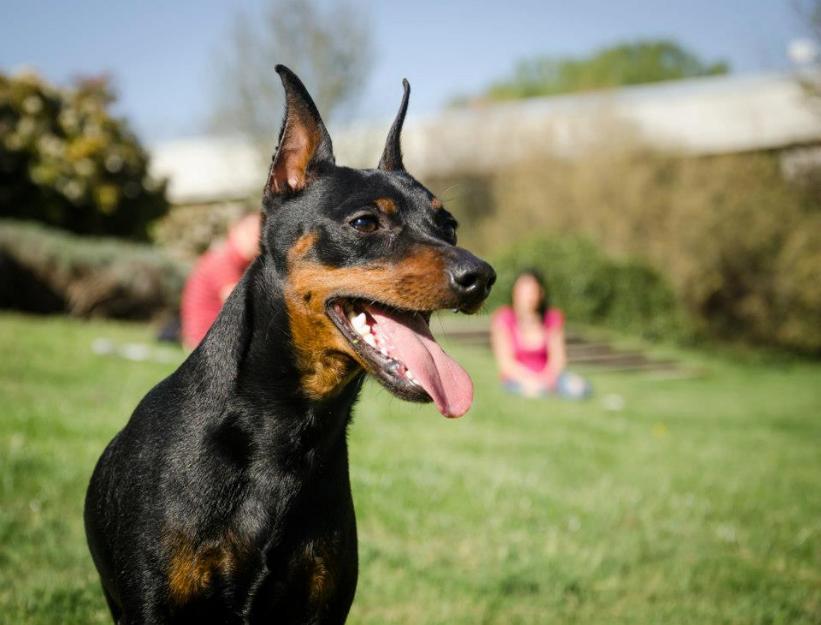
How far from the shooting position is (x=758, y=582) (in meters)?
→ 4.52

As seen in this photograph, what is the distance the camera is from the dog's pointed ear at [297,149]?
2.97 m

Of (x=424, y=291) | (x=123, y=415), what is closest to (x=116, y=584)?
(x=424, y=291)

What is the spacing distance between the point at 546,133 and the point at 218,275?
23.8 m

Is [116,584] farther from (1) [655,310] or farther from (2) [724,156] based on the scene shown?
(2) [724,156]

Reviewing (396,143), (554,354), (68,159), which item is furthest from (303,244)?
(68,159)

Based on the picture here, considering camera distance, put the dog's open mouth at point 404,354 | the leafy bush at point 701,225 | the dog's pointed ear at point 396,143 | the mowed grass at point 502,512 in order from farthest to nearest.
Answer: the leafy bush at point 701,225 → the mowed grass at point 502,512 → the dog's pointed ear at point 396,143 → the dog's open mouth at point 404,354

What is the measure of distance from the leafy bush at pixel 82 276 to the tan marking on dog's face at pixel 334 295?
11.1 m

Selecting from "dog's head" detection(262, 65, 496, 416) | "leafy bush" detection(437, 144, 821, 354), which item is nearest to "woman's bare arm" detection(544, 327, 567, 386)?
"dog's head" detection(262, 65, 496, 416)

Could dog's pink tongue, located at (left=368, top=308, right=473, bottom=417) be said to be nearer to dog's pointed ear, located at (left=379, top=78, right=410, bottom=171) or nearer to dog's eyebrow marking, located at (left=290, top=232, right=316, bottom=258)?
dog's eyebrow marking, located at (left=290, top=232, right=316, bottom=258)

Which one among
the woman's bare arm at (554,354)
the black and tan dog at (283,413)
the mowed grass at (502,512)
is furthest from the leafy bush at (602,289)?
the black and tan dog at (283,413)

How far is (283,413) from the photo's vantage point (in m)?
2.66

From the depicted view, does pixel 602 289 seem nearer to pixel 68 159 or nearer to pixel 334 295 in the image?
pixel 68 159

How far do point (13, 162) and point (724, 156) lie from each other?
2281 cm

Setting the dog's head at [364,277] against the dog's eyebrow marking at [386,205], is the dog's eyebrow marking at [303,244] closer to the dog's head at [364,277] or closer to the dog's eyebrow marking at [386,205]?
the dog's head at [364,277]
